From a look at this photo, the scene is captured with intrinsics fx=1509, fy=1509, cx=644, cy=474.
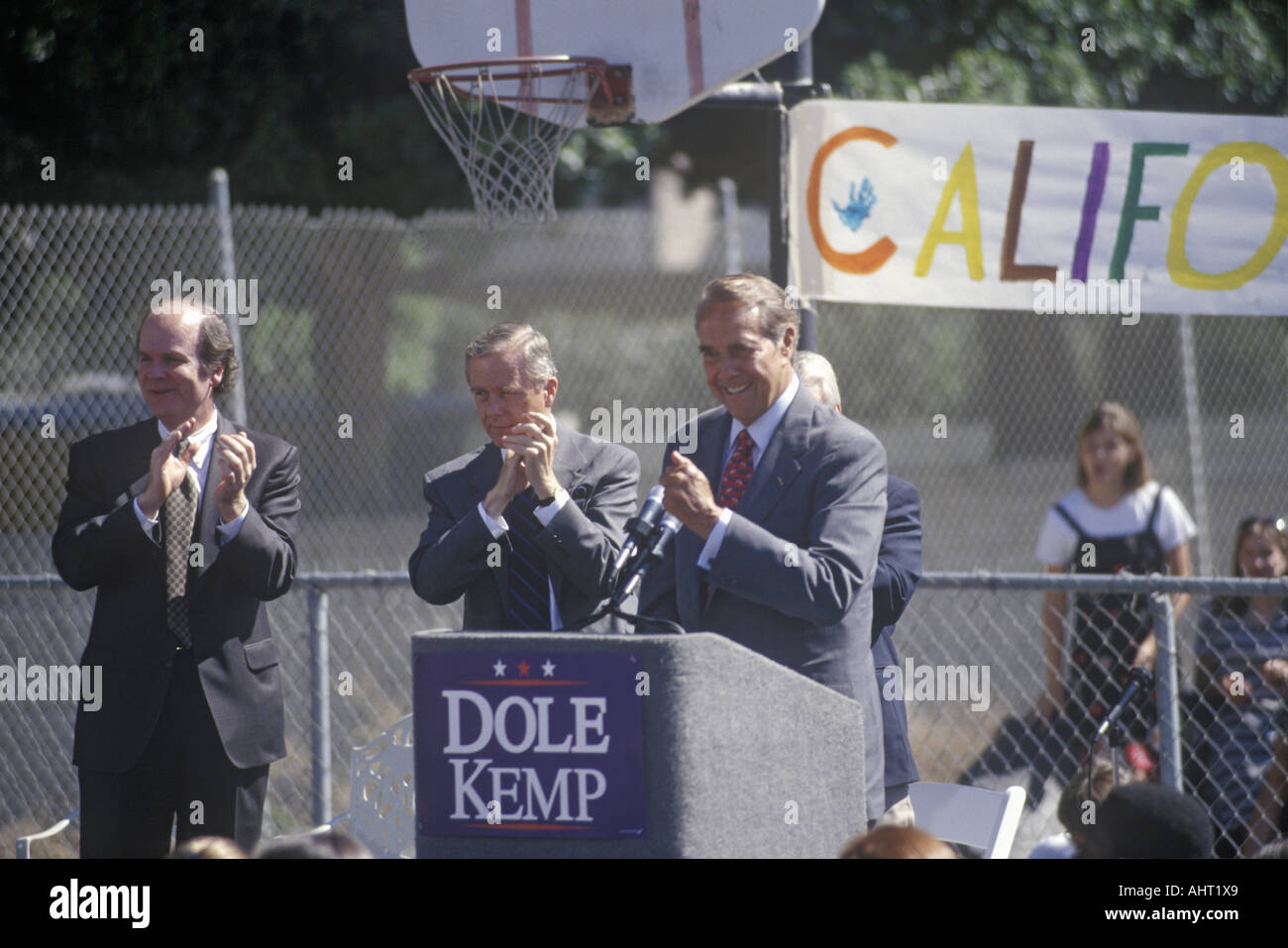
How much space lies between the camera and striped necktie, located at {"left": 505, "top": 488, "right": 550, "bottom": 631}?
13.6ft

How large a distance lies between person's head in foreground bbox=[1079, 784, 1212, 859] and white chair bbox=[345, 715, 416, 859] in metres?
2.24

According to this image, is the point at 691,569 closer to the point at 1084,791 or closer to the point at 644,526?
the point at 644,526

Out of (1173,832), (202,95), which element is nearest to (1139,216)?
(1173,832)

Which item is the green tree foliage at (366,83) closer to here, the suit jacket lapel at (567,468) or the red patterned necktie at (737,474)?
the suit jacket lapel at (567,468)

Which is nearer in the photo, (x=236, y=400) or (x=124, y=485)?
(x=124, y=485)

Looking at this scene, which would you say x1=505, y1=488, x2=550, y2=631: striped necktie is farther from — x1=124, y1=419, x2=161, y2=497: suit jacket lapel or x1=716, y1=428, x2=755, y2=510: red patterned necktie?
x1=124, y1=419, x2=161, y2=497: suit jacket lapel

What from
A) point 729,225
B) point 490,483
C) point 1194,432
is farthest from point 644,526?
point 1194,432

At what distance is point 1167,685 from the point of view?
5.34m

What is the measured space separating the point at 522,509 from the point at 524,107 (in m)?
2.17

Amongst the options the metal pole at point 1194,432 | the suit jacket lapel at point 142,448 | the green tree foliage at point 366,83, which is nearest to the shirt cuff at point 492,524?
the suit jacket lapel at point 142,448

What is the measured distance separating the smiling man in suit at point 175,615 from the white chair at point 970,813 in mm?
1876

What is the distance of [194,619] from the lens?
421 centimetres
